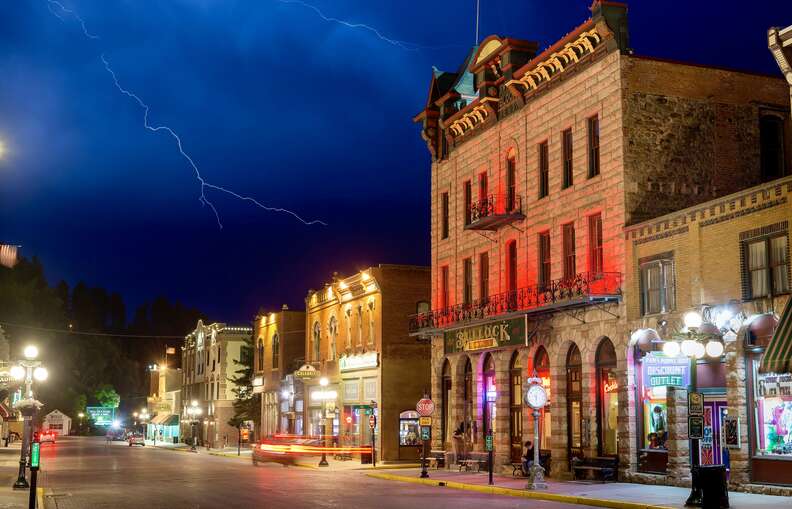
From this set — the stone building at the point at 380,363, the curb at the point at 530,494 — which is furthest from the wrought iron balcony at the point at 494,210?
the stone building at the point at 380,363

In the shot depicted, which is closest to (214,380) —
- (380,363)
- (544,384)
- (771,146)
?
(380,363)

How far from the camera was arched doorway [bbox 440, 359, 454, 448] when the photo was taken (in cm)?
4284

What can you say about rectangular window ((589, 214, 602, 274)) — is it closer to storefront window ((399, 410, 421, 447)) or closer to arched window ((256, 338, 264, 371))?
storefront window ((399, 410, 421, 447))

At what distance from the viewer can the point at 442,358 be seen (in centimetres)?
4319

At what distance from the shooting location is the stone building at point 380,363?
160ft

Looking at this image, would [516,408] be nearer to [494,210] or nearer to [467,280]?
[467,280]

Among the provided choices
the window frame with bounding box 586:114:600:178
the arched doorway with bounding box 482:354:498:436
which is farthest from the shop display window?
the arched doorway with bounding box 482:354:498:436

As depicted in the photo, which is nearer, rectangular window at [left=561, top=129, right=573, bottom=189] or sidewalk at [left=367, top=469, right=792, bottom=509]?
sidewalk at [left=367, top=469, right=792, bottom=509]

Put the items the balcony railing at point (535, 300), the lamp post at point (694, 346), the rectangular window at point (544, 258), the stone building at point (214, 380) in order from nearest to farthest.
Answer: the lamp post at point (694, 346) → the balcony railing at point (535, 300) → the rectangular window at point (544, 258) → the stone building at point (214, 380)

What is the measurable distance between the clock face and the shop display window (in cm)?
610

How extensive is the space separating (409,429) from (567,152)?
65.7 ft

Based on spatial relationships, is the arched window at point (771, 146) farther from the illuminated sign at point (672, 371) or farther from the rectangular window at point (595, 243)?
the illuminated sign at point (672, 371)

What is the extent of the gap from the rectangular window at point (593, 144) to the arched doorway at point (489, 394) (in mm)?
9464

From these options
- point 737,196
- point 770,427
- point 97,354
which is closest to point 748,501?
point 770,427
